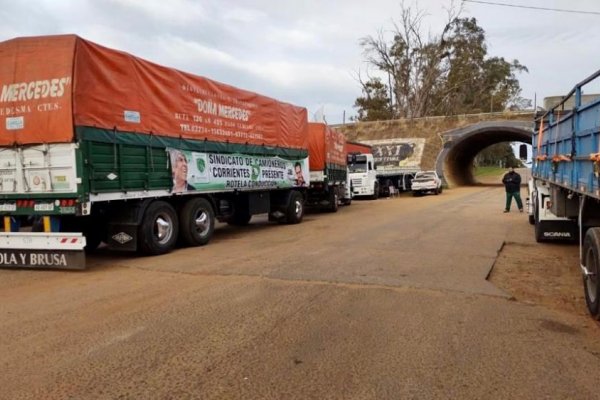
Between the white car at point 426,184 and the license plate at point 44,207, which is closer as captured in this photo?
the license plate at point 44,207

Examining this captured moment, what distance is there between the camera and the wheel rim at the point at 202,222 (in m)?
11.0

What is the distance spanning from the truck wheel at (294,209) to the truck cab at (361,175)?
14442mm

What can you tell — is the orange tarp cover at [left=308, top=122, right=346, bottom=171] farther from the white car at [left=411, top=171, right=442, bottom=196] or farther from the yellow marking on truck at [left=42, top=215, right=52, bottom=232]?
the white car at [left=411, top=171, right=442, bottom=196]

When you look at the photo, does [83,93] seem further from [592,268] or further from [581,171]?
[592,268]

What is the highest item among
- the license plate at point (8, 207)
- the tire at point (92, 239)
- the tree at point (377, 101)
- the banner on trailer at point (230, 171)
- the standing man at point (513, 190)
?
the tree at point (377, 101)

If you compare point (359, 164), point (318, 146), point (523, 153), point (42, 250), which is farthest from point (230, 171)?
point (359, 164)

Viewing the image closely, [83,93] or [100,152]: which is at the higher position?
[83,93]

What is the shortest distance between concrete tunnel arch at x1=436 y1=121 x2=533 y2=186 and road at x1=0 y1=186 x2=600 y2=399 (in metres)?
33.0

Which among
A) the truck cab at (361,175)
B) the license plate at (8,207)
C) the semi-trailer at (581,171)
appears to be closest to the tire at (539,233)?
the semi-trailer at (581,171)

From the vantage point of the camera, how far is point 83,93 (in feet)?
26.8

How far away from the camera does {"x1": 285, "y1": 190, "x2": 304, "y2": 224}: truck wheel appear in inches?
620

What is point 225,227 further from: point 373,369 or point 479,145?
point 479,145

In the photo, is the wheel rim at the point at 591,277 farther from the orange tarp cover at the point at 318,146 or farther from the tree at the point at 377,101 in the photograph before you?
the tree at the point at 377,101

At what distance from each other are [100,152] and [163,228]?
206 centimetres
